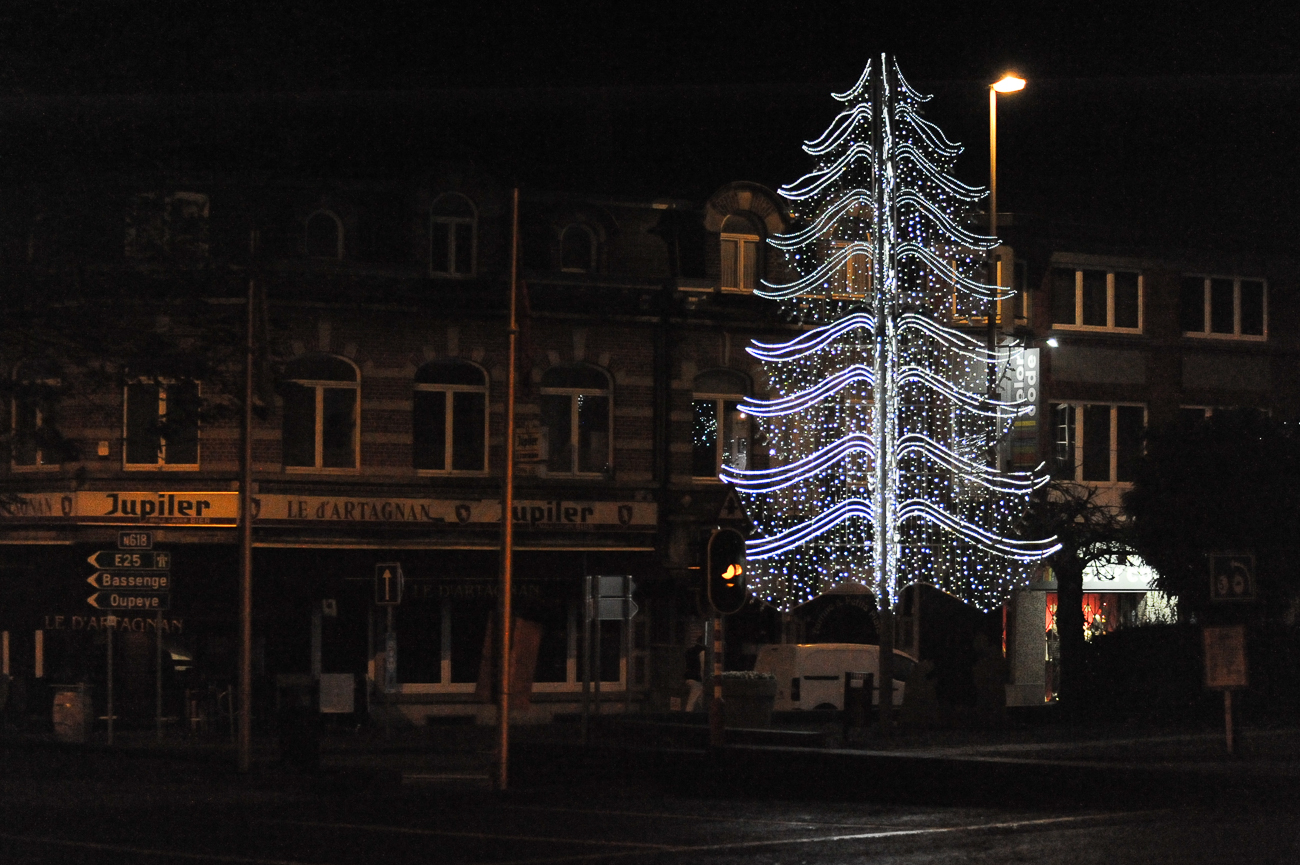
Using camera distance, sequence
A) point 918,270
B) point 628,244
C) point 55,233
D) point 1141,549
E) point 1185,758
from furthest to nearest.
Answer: point 628,244 < point 918,270 < point 1141,549 < point 1185,758 < point 55,233

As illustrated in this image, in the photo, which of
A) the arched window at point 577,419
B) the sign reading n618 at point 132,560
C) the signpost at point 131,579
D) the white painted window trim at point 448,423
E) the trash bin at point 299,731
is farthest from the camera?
the arched window at point 577,419

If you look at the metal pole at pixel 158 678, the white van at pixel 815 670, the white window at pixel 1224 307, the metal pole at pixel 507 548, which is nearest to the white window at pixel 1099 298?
the white window at pixel 1224 307

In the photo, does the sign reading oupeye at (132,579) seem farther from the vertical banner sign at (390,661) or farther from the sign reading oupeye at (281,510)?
the sign reading oupeye at (281,510)

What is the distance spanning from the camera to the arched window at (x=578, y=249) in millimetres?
33781

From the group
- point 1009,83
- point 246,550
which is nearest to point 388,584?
point 246,550

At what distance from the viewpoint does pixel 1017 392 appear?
105 ft

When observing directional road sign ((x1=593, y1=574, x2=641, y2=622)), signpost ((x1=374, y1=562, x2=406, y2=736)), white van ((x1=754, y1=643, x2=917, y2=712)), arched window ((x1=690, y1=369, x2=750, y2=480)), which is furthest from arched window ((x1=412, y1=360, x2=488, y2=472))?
white van ((x1=754, y1=643, x2=917, y2=712))

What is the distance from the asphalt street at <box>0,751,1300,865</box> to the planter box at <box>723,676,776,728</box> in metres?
4.51

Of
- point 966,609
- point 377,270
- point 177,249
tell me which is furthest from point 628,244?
point 177,249

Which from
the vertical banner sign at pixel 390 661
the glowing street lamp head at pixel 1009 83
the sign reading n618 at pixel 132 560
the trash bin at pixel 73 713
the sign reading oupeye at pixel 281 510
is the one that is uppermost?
the glowing street lamp head at pixel 1009 83

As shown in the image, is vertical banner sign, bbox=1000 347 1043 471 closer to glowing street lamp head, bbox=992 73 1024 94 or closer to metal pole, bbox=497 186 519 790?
glowing street lamp head, bbox=992 73 1024 94

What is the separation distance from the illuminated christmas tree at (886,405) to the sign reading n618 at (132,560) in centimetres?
993

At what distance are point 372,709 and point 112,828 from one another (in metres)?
15.9

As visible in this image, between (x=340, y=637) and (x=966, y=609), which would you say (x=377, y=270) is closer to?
(x=340, y=637)
